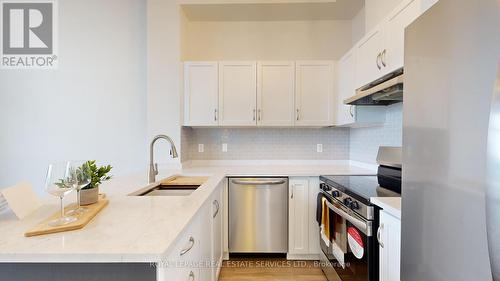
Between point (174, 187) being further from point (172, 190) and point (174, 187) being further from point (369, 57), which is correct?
point (369, 57)

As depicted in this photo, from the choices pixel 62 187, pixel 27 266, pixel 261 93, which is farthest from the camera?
pixel 261 93

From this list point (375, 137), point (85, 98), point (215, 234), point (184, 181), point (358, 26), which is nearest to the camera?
point (215, 234)

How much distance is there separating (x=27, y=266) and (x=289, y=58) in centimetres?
295

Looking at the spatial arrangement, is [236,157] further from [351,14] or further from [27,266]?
[27,266]

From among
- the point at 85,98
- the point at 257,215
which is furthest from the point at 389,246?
the point at 85,98

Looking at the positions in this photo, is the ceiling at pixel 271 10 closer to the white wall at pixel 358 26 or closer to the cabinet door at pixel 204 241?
the white wall at pixel 358 26

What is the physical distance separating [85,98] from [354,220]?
3.20 meters

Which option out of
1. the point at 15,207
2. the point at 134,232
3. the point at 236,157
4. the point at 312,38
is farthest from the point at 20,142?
the point at 312,38

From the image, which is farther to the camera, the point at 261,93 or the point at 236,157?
the point at 236,157

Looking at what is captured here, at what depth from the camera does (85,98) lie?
305 centimetres

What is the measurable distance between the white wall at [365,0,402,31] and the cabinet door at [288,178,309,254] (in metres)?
1.50

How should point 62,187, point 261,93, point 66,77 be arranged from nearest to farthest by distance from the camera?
point 62,187
point 261,93
point 66,77

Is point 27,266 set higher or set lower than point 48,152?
lower

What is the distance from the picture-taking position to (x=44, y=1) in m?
2.94
